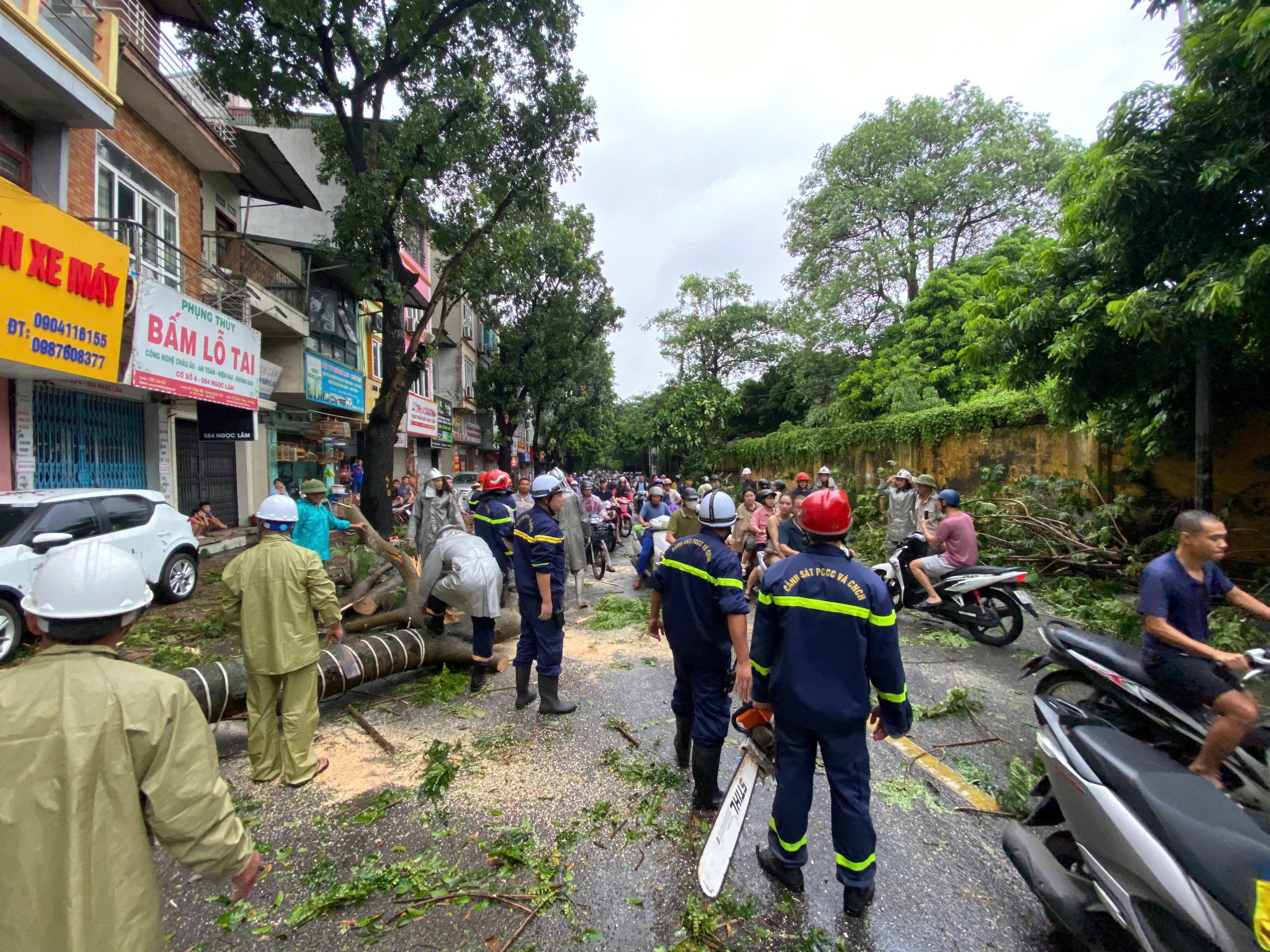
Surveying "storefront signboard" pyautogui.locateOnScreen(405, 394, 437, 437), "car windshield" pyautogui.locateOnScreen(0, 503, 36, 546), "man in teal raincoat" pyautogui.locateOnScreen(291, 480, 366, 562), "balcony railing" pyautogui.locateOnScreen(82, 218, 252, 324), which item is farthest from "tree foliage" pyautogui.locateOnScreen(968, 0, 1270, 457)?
"storefront signboard" pyautogui.locateOnScreen(405, 394, 437, 437)

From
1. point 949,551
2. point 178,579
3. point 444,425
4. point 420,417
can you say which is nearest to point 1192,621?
point 949,551

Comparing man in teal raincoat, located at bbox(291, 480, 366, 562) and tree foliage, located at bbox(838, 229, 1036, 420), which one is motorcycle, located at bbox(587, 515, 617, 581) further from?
tree foliage, located at bbox(838, 229, 1036, 420)

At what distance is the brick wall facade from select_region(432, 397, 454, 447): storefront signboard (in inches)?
571

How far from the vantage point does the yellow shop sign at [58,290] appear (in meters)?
6.13

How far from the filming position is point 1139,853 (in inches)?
71.6

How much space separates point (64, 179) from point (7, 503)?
5.07 m

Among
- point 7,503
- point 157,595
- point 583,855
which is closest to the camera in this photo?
point 583,855

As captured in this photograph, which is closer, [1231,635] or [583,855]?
[583,855]

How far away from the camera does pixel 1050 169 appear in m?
20.5

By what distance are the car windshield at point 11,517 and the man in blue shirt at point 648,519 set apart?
6.59 meters

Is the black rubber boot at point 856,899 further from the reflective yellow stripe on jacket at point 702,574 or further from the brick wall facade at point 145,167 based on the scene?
the brick wall facade at point 145,167

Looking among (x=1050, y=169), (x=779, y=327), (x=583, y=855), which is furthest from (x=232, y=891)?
(x=779, y=327)

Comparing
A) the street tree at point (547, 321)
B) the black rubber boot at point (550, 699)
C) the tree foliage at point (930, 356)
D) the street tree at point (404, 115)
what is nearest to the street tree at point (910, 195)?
the tree foliage at point (930, 356)

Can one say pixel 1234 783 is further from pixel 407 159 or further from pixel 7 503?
pixel 407 159
